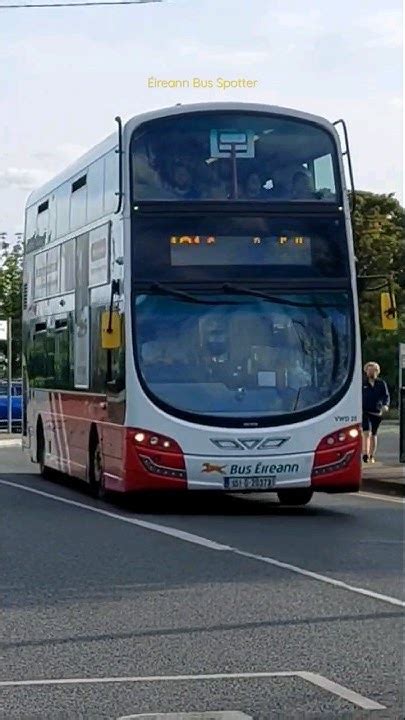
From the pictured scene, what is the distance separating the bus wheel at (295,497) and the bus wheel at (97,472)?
2.16m

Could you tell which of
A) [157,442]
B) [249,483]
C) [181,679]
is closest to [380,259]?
[249,483]

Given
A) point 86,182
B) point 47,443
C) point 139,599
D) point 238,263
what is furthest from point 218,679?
point 47,443

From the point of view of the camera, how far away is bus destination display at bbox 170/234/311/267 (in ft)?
62.9

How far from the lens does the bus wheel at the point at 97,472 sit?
21275 millimetres

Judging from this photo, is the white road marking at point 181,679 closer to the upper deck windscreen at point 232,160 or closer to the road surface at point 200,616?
the road surface at point 200,616

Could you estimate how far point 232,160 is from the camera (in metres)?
19.5

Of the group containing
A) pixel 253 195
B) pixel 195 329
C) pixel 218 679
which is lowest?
pixel 218 679

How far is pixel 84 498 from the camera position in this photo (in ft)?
75.6

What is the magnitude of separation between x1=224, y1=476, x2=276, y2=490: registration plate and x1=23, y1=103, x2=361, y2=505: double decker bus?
0.05 ft

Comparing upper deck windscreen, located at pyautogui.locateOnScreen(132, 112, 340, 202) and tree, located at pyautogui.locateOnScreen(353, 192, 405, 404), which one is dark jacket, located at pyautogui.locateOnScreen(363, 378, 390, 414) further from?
tree, located at pyautogui.locateOnScreen(353, 192, 405, 404)

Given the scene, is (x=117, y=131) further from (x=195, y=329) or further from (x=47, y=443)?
(x=47, y=443)

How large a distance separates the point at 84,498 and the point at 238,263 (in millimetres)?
5157

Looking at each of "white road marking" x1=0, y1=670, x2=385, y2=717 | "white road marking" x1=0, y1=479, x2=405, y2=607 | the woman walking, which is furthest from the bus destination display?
"white road marking" x1=0, y1=670, x2=385, y2=717

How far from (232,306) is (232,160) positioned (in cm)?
169
